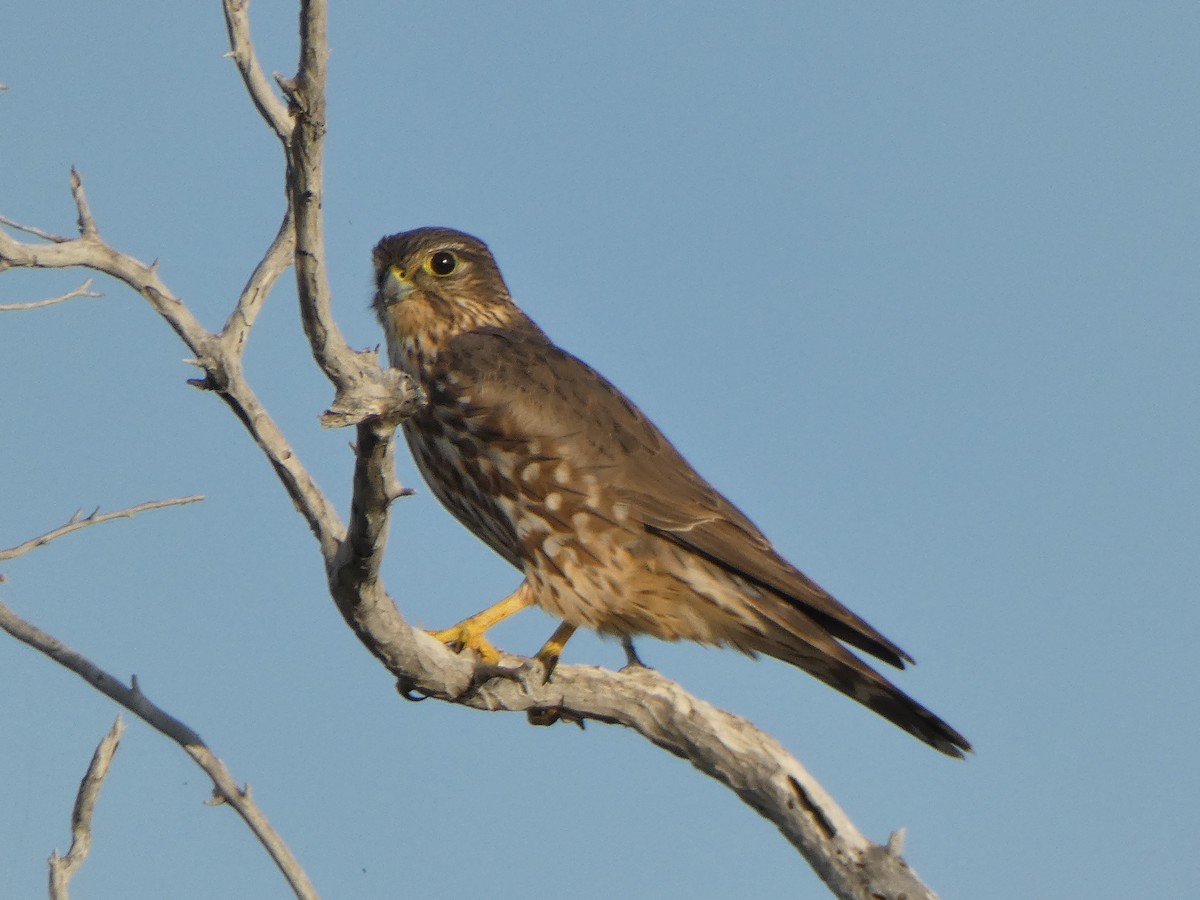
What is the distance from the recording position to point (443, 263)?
204 inches

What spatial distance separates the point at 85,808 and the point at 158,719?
0.40 metres

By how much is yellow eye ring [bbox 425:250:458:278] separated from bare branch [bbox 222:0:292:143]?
8.05 ft

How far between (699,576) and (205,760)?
1.58 meters

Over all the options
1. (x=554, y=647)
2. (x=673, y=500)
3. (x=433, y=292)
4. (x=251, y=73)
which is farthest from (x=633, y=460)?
(x=251, y=73)

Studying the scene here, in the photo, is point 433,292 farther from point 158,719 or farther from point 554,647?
point 158,719

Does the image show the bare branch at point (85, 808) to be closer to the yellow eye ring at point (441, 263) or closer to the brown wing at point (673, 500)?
the brown wing at point (673, 500)

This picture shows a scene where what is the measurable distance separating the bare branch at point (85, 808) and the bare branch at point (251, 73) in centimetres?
136

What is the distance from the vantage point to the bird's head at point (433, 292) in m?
4.98

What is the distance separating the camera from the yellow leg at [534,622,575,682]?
3.94 metres

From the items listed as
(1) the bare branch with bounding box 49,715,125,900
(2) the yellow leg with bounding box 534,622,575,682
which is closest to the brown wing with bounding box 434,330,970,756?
(2) the yellow leg with bounding box 534,622,575,682

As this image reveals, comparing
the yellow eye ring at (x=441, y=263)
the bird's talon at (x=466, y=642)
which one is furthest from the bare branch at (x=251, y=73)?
the yellow eye ring at (x=441, y=263)

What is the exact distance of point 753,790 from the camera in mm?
3672

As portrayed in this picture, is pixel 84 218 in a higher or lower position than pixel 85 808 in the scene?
higher

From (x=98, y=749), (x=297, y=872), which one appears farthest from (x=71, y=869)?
(x=297, y=872)
